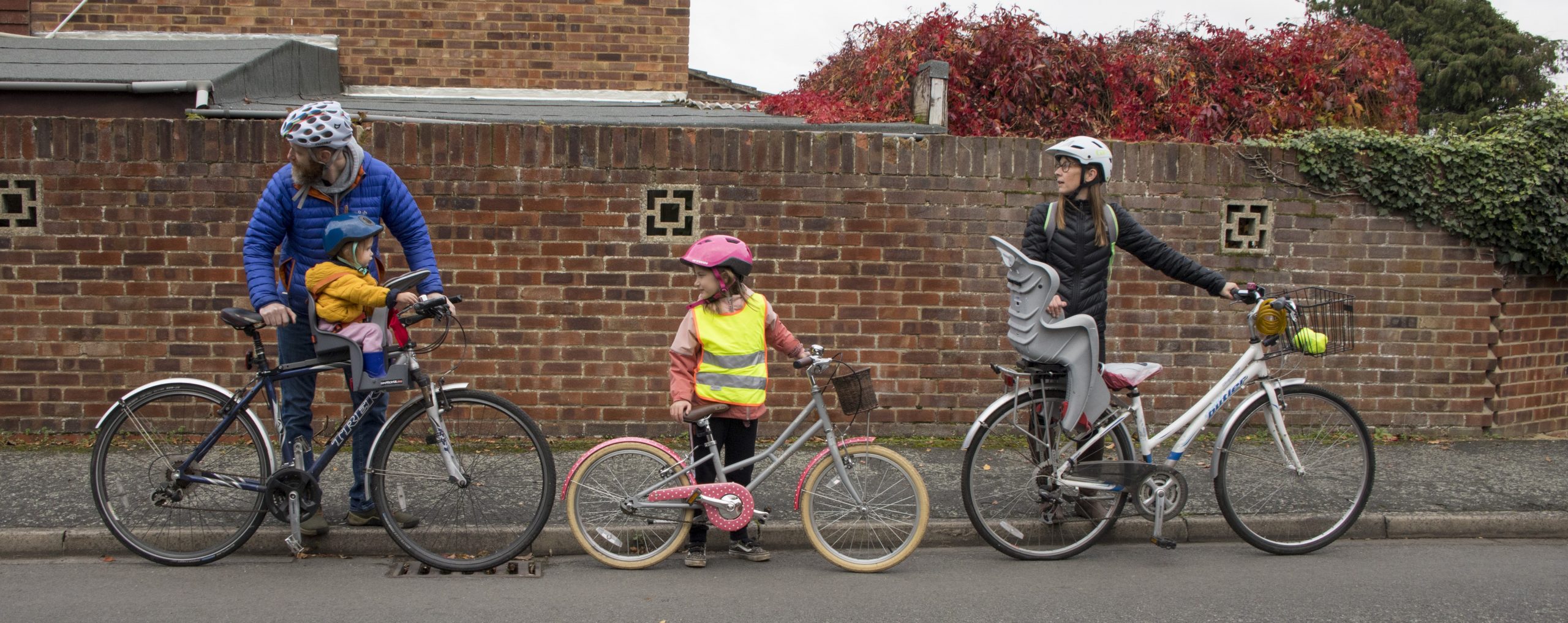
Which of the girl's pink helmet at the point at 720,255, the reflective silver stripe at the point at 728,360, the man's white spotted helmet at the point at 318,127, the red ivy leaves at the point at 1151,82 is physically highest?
the red ivy leaves at the point at 1151,82

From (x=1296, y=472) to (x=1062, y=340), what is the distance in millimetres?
1279

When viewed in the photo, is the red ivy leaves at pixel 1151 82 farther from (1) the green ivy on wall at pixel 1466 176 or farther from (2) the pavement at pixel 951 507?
(2) the pavement at pixel 951 507

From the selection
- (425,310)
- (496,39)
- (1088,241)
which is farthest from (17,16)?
(1088,241)

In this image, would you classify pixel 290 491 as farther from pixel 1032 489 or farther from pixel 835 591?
pixel 1032 489

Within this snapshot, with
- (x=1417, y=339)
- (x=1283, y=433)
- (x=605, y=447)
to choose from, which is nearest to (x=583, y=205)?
(x=605, y=447)

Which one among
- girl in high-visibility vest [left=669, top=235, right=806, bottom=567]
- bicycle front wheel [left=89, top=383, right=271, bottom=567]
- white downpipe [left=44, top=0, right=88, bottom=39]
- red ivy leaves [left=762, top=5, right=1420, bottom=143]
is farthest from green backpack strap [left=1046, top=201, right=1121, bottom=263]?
white downpipe [left=44, top=0, right=88, bottom=39]

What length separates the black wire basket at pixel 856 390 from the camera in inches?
174

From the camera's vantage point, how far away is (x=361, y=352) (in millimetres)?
4523

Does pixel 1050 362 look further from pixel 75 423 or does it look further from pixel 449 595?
pixel 75 423

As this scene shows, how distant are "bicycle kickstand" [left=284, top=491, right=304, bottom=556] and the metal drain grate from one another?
0.38m

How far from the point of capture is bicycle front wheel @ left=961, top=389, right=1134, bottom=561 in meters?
4.77

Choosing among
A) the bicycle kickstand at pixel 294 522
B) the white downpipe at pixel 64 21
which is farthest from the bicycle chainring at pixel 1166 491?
the white downpipe at pixel 64 21

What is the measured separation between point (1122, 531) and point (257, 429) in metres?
3.81

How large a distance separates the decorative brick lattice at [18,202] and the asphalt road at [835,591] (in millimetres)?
2657
